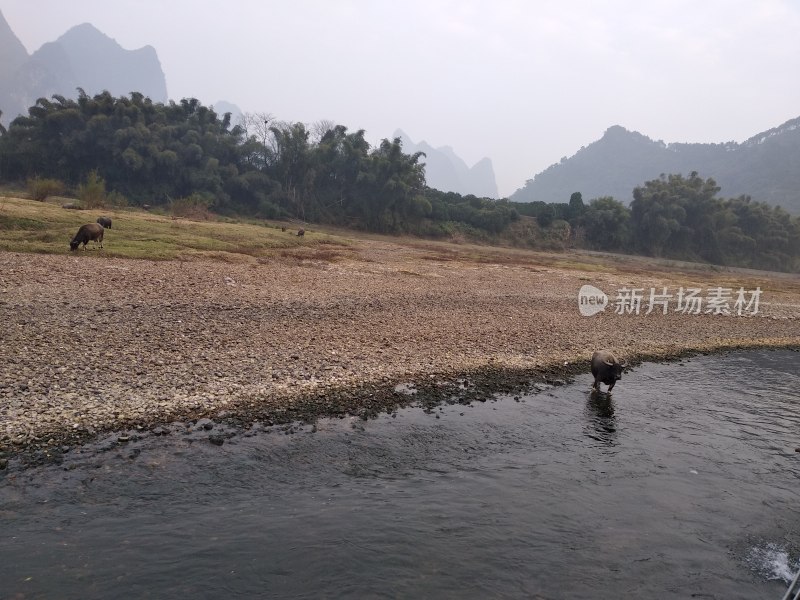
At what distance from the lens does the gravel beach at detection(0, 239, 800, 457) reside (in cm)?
1266

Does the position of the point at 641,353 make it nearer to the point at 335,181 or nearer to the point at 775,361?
the point at 775,361

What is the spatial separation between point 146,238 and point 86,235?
6409mm

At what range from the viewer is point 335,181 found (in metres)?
82.4

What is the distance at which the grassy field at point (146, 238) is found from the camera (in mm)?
29652

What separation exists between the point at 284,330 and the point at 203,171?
195 ft

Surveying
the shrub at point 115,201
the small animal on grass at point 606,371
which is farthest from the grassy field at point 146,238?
the small animal on grass at point 606,371

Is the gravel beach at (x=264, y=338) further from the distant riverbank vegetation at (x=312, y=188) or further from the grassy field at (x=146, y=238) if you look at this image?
the distant riverbank vegetation at (x=312, y=188)

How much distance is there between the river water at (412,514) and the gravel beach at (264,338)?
4.47 ft

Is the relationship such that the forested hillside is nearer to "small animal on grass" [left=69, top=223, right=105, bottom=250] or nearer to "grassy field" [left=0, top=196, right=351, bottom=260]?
"grassy field" [left=0, top=196, right=351, bottom=260]

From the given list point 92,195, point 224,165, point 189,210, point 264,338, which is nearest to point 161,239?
point 92,195

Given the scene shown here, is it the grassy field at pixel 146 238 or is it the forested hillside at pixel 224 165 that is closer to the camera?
the grassy field at pixel 146 238

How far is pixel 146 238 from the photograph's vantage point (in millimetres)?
35406

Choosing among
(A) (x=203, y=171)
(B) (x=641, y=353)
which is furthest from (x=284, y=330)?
(A) (x=203, y=171)

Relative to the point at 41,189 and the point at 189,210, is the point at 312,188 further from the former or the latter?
the point at 41,189
